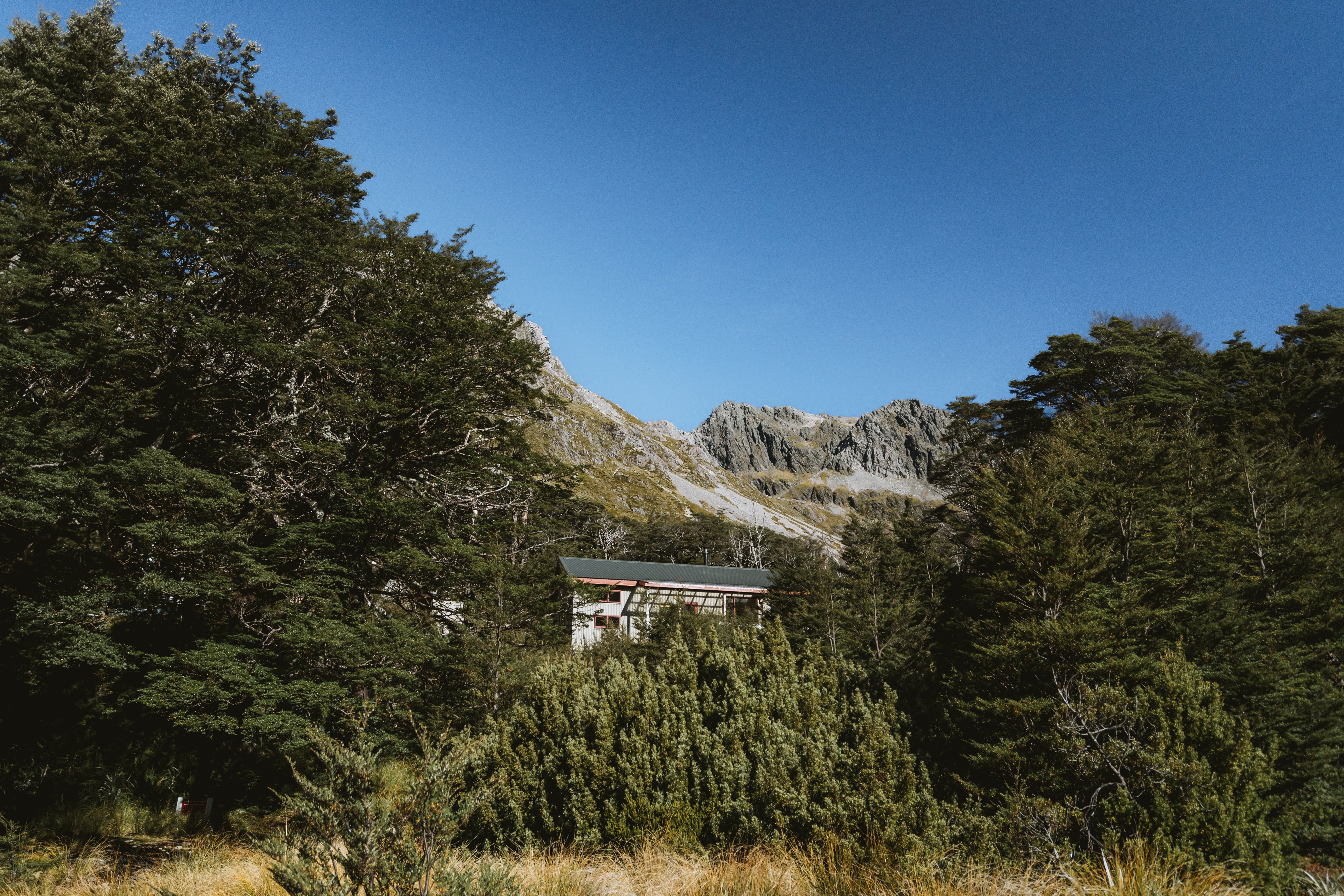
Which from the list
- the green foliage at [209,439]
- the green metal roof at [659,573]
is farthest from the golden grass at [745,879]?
the green metal roof at [659,573]

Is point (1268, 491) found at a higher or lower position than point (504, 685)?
higher

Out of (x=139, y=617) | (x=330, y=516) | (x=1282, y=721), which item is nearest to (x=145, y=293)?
(x=330, y=516)

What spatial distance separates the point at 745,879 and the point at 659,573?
150 ft

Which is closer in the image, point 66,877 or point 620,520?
point 66,877

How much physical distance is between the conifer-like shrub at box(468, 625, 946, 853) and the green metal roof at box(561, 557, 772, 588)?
38318mm

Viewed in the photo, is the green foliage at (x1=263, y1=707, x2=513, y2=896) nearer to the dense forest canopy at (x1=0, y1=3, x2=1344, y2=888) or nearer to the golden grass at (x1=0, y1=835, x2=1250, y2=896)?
the golden grass at (x1=0, y1=835, x2=1250, y2=896)

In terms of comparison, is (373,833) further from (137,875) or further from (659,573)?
(659,573)

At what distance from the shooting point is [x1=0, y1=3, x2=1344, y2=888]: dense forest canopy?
764cm

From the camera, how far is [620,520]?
92.1 m

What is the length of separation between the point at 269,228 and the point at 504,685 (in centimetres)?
1284

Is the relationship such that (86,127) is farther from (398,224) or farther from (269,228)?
(398,224)

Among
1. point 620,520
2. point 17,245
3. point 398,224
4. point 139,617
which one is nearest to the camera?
point 17,245

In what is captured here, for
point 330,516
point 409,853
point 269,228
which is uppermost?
point 269,228

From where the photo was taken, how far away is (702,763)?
6.81 meters
